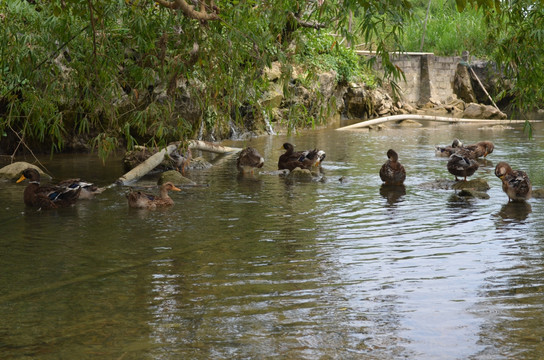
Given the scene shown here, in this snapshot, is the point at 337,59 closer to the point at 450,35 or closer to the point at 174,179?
the point at 450,35

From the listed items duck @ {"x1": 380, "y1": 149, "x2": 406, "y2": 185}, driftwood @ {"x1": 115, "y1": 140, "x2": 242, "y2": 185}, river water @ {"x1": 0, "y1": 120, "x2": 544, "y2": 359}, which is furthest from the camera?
driftwood @ {"x1": 115, "y1": 140, "x2": 242, "y2": 185}

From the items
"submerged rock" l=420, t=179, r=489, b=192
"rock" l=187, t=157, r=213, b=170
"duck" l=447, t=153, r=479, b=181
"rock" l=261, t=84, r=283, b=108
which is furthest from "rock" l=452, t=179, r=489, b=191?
"rock" l=261, t=84, r=283, b=108

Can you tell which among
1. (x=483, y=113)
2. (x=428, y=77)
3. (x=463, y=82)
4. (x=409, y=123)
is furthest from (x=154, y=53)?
(x=463, y=82)

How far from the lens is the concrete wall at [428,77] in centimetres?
3931

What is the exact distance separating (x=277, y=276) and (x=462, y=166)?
7275 millimetres

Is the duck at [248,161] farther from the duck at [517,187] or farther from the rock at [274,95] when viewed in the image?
the rock at [274,95]

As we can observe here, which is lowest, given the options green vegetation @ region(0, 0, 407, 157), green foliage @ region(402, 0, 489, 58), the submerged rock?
the submerged rock

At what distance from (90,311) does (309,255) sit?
108 inches

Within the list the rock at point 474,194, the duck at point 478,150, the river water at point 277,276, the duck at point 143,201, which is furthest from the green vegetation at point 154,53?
the duck at point 478,150

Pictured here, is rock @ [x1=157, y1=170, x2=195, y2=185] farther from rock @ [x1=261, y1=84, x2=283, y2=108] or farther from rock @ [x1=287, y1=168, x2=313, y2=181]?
rock @ [x1=261, y1=84, x2=283, y2=108]

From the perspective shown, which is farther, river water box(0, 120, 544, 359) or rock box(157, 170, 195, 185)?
rock box(157, 170, 195, 185)

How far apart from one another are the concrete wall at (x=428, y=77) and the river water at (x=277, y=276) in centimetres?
2697

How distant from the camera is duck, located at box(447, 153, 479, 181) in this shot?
1337 centimetres

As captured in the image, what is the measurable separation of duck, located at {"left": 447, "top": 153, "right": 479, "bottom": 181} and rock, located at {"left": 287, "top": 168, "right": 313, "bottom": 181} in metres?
2.78
